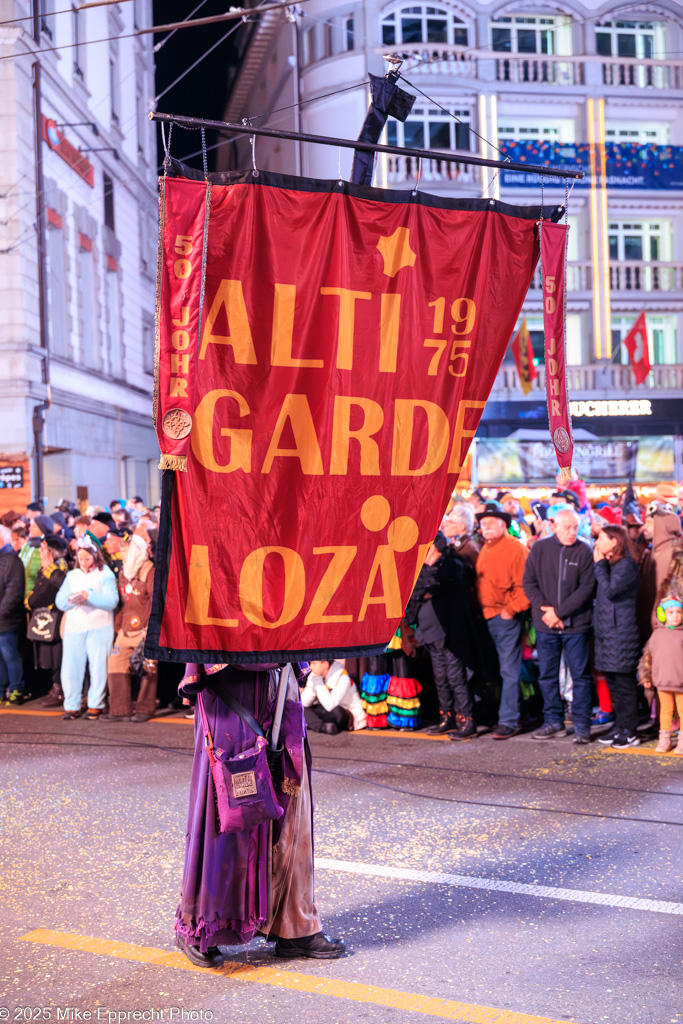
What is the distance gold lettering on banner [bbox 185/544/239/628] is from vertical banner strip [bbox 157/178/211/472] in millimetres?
356

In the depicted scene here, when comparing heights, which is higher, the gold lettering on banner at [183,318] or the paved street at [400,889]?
the gold lettering on banner at [183,318]

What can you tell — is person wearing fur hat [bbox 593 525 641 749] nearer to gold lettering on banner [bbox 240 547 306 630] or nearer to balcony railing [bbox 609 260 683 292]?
gold lettering on banner [bbox 240 547 306 630]

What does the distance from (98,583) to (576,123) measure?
85.4ft

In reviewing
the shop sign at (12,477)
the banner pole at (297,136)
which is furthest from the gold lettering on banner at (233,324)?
the shop sign at (12,477)

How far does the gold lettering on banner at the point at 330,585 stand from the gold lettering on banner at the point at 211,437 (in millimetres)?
495

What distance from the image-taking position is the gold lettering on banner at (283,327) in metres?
4.11

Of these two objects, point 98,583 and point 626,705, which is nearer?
point 626,705

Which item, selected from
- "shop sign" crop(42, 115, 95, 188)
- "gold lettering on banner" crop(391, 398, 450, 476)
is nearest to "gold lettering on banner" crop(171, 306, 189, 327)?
"gold lettering on banner" crop(391, 398, 450, 476)

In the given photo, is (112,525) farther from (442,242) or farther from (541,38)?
(541,38)

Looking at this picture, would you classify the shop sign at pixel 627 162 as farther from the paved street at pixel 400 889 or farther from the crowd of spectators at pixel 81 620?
the paved street at pixel 400 889

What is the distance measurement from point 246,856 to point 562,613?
193 inches

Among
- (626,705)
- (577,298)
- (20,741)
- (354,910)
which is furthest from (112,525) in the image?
(577,298)

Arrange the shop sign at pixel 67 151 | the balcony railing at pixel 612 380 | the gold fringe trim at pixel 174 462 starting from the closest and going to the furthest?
the gold fringe trim at pixel 174 462
the shop sign at pixel 67 151
the balcony railing at pixel 612 380

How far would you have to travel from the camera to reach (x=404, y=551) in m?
4.40
